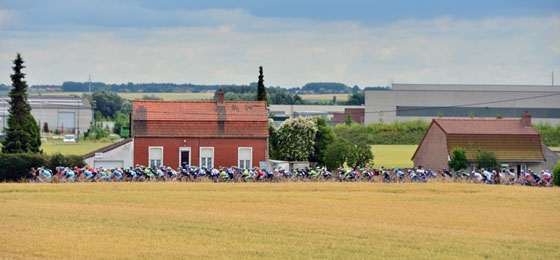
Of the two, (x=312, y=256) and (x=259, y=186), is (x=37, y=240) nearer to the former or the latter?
(x=312, y=256)

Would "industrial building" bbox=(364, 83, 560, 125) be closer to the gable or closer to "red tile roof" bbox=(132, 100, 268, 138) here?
the gable

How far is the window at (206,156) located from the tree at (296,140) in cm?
724

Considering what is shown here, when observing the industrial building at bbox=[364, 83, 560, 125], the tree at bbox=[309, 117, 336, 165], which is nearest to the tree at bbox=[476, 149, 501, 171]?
the tree at bbox=[309, 117, 336, 165]

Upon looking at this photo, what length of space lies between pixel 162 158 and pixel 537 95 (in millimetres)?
77920

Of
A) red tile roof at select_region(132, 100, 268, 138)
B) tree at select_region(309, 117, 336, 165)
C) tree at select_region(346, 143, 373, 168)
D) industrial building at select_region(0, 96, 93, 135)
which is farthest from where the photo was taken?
industrial building at select_region(0, 96, 93, 135)

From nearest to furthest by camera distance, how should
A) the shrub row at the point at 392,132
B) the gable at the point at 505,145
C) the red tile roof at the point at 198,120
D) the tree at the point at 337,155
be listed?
the red tile roof at the point at 198,120
the tree at the point at 337,155
the gable at the point at 505,145
the shrub row at the point at 392,132

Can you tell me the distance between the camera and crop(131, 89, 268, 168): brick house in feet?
201

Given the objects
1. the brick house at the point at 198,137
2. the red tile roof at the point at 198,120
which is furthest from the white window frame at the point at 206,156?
the red tile roof at the point at 198,120

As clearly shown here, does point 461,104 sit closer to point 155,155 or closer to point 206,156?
point 206,156

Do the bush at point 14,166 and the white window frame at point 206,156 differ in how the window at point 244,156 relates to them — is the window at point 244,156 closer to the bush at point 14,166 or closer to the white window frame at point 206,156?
the white window frame at point 206,156

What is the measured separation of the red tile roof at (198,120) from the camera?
61656 millimetres

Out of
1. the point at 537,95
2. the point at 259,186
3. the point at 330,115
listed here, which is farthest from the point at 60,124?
the point at 259,186

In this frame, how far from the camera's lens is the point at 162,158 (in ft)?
200

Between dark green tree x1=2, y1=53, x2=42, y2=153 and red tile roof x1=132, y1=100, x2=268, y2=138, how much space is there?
18.5 feet
